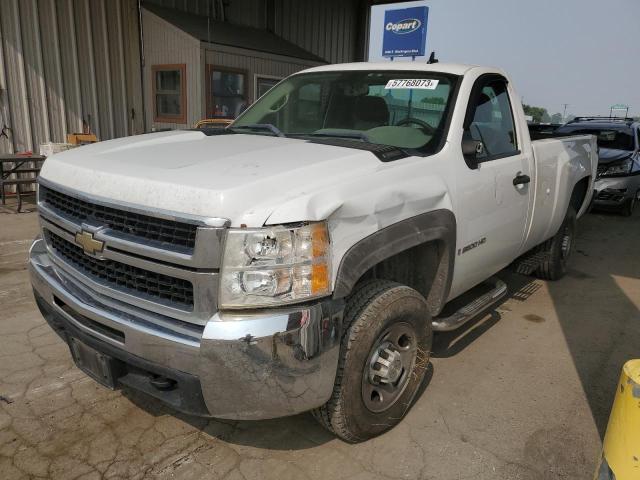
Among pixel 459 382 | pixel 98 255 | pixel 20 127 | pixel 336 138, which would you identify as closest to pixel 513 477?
pixel 459 382

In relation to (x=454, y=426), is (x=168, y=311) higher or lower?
higher

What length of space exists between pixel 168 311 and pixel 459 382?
2.09m

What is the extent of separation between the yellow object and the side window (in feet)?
5.81

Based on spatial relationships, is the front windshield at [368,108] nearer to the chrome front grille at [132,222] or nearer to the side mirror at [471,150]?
the side mirror at [471,150]

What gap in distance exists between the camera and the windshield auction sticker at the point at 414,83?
338cm

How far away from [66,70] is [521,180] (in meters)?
8.41

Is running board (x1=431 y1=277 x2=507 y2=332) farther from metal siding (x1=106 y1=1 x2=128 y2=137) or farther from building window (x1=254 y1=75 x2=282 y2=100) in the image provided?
metal siding (x1=106 y1=1 x2=128 y2=137)

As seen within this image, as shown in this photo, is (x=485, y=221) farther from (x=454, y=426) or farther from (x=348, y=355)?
(x=348, y=355)

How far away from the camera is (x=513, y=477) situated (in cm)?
250

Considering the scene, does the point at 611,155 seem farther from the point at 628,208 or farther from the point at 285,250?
the point at 285,250

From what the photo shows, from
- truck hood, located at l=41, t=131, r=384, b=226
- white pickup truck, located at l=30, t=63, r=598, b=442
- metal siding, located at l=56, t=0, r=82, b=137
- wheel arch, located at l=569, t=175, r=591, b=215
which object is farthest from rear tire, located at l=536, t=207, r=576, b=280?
metal siding, located at l=56, t=0, r=82, b=137

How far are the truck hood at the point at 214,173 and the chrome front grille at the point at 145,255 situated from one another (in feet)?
0.20

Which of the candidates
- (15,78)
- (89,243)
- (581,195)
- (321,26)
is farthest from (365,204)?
(321,26)

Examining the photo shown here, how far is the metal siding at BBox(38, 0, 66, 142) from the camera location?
340 inches
